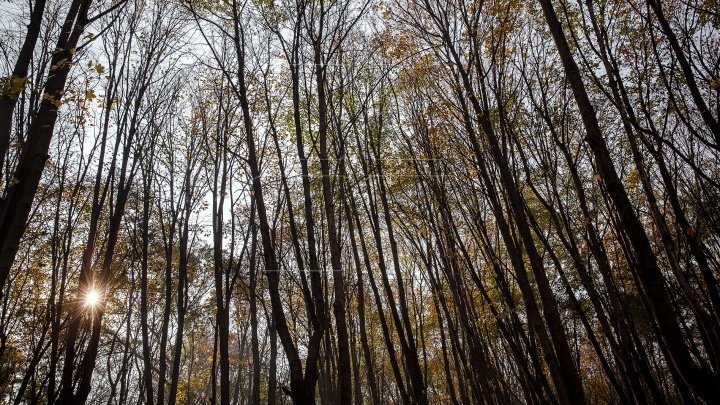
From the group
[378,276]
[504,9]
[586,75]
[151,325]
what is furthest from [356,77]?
[151,325]

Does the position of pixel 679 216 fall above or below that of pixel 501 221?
below

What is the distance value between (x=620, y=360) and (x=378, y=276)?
388 inches

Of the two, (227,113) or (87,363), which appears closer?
(87,363)

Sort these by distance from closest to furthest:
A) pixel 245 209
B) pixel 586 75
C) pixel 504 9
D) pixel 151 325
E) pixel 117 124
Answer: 1. pixel 504 9
2. pixel 586 75
3. pixel 117 124
4. pixel 245 209
5. pixel 151 325

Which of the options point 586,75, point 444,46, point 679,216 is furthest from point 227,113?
point 679,216

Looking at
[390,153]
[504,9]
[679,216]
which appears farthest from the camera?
[390,153]

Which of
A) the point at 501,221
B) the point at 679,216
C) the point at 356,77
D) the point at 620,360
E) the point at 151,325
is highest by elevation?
the point at 356,77

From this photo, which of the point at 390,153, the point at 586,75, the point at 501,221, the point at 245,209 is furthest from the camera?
the point at 245,209

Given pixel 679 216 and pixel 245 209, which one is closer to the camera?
pixel 679 216

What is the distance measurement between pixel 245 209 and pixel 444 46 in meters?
7.76

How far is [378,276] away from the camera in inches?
583

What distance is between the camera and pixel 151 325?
556 inches

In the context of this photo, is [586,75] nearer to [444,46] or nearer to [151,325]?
[444,46]

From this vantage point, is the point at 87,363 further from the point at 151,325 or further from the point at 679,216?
the point at 151,325
